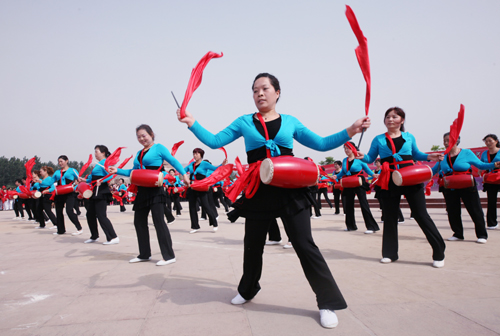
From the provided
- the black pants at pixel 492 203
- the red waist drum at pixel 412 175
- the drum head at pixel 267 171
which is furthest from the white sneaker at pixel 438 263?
the black pants at pixel 492 203

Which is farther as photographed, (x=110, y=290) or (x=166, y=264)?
(x=166, y=264)

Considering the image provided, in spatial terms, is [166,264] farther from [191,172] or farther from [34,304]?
[191,172]

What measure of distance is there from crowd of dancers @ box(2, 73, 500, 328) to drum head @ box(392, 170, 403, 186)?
2.1 inches

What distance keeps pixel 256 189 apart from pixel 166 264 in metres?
2.39

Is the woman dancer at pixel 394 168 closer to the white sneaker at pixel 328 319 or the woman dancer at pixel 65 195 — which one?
the white sneaker at pixel 328 319

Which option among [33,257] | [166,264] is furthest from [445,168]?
[33,257]

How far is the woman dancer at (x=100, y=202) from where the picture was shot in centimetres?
619

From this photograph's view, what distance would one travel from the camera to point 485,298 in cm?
257

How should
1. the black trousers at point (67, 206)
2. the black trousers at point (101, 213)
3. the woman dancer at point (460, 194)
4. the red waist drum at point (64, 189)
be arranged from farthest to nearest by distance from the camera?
1. the black trousers at point (67, 206)
2. the red waist drum at point (64, 189)
3. the black trousers at point (101, 213)
4. the woman dancer at point (460, 194)

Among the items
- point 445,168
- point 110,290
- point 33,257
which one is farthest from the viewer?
point 445,168

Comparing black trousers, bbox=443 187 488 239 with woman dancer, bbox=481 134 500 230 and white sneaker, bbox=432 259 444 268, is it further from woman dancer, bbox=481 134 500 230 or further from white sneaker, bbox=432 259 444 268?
white sneaker, bbox=432 259 444 268

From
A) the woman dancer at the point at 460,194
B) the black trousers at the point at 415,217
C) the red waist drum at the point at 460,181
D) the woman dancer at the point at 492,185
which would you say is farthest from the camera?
the woman dancer at the point at 492,185

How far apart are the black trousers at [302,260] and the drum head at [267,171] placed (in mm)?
353

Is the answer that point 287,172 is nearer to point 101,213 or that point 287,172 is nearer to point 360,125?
point 360,125
